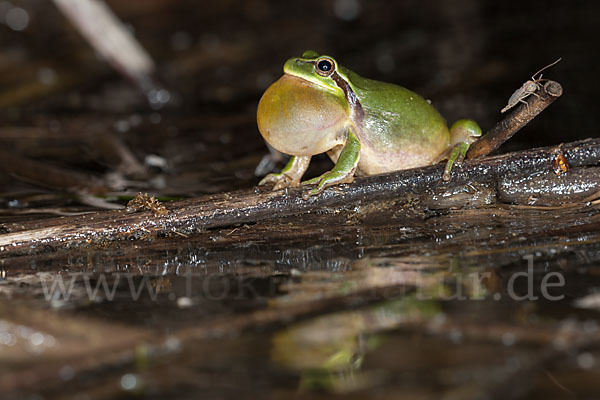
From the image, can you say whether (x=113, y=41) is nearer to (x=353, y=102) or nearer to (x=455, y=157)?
(x=353, y=102)

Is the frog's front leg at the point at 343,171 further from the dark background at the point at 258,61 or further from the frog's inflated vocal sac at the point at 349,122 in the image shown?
the dark background at the point at 258,61

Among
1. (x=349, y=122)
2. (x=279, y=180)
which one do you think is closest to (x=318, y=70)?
(x=349, y=122)

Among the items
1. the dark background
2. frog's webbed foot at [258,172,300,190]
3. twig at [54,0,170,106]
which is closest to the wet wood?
frog's webbed foot at [258,172,300,190]

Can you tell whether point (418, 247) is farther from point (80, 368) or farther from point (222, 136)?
point (222, 136)

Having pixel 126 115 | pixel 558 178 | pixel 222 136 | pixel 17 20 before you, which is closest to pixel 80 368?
pixel 558 178

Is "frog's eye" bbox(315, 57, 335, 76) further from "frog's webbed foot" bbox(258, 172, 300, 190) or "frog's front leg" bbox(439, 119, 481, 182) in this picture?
"frog's front leg" bbox(439, 119, 481, 182)
